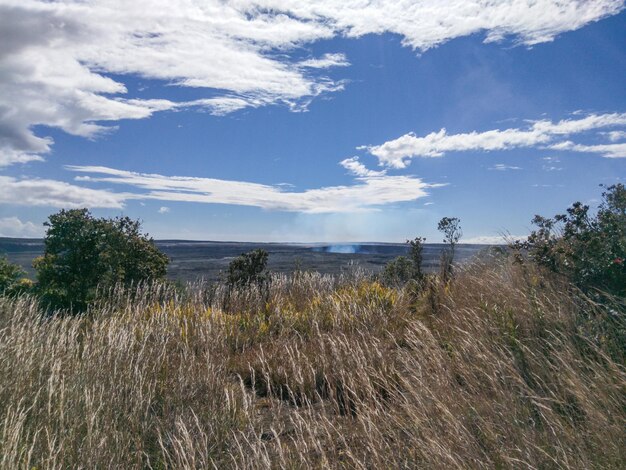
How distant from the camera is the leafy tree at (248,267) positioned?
11438 mm

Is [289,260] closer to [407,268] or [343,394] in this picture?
[407,268]

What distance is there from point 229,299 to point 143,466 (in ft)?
19.1

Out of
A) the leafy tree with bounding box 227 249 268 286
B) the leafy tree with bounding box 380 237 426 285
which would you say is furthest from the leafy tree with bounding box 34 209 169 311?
the leafy tree with bounding box 380 237 426 285

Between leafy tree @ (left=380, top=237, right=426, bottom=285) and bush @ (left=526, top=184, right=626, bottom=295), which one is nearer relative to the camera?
bush @ (left=526, top=184, right=626, bottom=295)

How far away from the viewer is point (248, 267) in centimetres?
1163

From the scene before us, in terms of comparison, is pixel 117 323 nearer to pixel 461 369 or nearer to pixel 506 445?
pixel 461 369

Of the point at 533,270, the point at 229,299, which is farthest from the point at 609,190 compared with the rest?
Answer: the point at 229,299

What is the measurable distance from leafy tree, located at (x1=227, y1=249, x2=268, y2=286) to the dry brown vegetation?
3.81 m

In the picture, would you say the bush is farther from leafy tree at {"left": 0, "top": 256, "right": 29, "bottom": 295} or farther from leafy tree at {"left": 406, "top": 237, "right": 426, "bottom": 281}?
leafy tree at {"left": 0, "top": 256, "right": 29, "bottom": 295}

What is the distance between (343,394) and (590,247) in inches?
134

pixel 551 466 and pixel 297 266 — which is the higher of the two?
pixel 297 266

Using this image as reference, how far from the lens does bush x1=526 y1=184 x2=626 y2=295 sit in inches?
230

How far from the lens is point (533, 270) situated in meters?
7.42

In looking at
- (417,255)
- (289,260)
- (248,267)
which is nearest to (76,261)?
(248,267)
